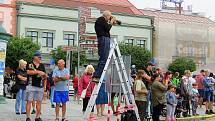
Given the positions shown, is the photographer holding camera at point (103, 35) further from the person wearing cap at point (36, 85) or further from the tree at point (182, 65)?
the tree at point (182, 65)

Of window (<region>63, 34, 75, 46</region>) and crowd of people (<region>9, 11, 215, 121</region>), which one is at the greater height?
window (<region>63, 34, 75, 46</region>)

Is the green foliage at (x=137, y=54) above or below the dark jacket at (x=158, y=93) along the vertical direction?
above

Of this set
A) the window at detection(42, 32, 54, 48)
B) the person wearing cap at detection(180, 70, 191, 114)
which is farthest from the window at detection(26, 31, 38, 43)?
the person wearing cap at detection(180, 70, 191, 114)

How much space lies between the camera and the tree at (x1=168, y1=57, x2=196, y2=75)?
5443cm

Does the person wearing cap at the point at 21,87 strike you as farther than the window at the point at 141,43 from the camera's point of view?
No

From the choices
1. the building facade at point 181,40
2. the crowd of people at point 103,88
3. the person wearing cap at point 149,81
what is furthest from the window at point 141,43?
the person wearing cap at point 149,81

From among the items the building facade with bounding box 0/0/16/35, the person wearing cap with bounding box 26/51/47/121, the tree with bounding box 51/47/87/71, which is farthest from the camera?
the building facade with bounding box 0/0/16/35

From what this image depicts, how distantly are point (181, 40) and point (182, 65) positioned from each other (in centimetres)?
594

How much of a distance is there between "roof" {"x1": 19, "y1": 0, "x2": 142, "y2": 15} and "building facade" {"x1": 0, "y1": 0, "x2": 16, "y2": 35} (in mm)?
4231

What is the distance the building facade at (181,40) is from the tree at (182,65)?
1216 millimetres

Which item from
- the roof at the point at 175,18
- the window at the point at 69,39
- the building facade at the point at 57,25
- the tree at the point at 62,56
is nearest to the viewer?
the tree at the point at 62,56

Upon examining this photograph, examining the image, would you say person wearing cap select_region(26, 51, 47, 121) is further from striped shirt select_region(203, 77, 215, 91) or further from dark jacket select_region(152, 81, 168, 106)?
striped shirt select_region(203, 77, 215, 91)

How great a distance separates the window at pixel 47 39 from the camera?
165ft

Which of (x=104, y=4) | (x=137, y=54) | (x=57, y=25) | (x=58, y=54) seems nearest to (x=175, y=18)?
(x=104, y=4)
